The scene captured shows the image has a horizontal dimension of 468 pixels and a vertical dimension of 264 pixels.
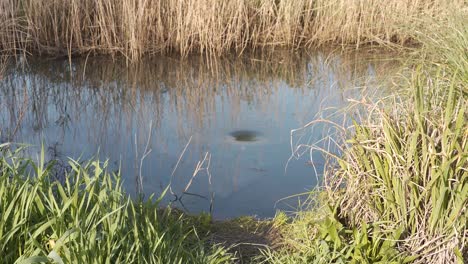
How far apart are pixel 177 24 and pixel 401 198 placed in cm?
508

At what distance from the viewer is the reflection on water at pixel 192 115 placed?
4.29 m

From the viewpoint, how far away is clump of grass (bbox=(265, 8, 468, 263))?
2779mm

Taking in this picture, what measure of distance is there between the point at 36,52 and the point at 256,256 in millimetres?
5153

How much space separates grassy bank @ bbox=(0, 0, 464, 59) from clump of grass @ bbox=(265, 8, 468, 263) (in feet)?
13.8

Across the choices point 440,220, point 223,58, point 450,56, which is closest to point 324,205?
point 440,220

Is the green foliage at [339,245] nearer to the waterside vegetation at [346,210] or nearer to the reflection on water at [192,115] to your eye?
the waterside vegetation at [346,210]

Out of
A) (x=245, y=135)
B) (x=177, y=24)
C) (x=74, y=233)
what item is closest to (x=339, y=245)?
(x=74, y=233)

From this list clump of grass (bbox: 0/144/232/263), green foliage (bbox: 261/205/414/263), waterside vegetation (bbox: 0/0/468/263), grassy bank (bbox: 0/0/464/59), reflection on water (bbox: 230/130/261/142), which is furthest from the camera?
grassy bank (bbox: 0/0/464/59)

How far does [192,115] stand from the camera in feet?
18.6

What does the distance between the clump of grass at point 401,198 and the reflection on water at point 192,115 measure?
0.94 m

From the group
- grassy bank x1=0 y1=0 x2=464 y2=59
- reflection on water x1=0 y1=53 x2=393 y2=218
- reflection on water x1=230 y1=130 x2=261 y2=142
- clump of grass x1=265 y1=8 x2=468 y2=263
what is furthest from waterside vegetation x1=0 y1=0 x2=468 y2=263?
grassy bank x1=0 y1=0 x2=464 y2=59

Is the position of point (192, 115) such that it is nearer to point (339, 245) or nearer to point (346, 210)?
point (346, 210)

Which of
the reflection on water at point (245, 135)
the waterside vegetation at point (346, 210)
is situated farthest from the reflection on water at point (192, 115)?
the waterside vegetation at point (346, 210)

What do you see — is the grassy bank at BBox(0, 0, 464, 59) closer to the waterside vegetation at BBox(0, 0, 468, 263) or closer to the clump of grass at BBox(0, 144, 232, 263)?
the waterside vegetation at BBox(0, 0, 468, 263)
